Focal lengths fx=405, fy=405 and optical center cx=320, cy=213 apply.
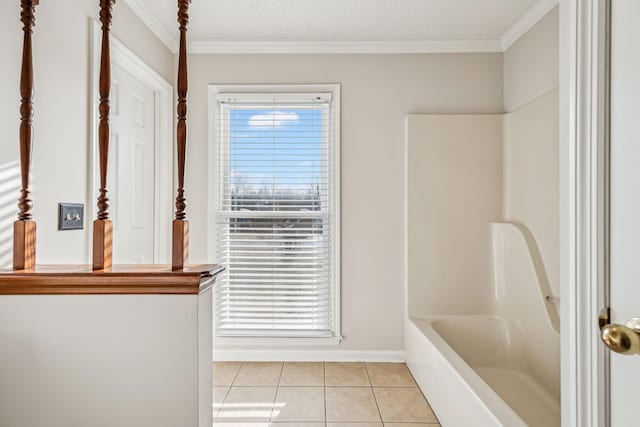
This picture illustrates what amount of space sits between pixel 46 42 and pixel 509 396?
296 cm

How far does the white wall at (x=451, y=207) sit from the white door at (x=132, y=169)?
1855 millimetres

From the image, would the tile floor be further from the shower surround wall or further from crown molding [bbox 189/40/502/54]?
crown molding [bbox 189/40/502/54]

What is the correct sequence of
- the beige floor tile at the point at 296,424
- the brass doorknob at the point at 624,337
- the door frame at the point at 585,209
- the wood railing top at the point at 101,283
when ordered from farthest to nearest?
1. the beige floor tile at the point at 296,424
2. the wood railing top at the point at 101,283
3. the door frame at the point at 585,209
4. the brass doorknob at the point at 624,337

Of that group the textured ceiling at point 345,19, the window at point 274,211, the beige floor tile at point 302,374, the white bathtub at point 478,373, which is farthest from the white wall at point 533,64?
the beige floor tile at point 302,374

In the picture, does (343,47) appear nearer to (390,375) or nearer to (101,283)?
(390,375)

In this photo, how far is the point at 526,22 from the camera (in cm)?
270

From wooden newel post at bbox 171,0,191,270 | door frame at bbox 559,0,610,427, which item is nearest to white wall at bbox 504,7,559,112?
door frame at bbox 559,0,610,427

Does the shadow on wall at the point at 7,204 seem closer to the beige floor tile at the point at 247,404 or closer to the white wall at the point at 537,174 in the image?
the beige floor tile at the point at 247,404

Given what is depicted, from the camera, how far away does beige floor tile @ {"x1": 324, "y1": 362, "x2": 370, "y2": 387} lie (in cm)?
270

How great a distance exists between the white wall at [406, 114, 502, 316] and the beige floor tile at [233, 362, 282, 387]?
3.56ft

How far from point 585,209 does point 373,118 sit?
229 cm

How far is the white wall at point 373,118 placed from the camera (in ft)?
10.1

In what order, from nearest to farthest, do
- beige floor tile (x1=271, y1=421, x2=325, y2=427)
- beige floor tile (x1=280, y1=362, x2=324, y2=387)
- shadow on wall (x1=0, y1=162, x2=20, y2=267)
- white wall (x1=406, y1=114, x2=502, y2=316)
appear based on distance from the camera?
shadow on wall (x1=0, y1=162, x2=20, y2=267) → beige floor tile (x1=271, y1=421, x2=325, y2=427) → beige floor tile (x1=280, y1=362, x2=324, y2=387) → white wall (x1=406, y1=114, x2=502, y2=316)

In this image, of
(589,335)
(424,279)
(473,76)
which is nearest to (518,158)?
(473,76)
